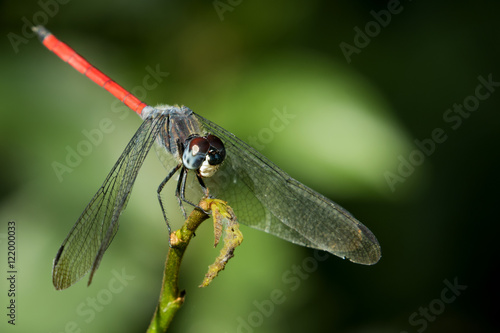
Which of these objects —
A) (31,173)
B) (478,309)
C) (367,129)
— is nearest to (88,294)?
(31,173)

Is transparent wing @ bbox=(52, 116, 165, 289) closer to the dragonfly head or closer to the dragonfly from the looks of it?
the dragonfly

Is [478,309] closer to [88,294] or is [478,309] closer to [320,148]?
[320,148]

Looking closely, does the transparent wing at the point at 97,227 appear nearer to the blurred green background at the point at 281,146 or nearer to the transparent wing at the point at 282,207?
the transparent wing at the point at 282,207

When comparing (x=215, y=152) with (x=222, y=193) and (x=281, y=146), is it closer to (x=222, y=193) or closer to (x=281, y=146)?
(x=222, y=193)

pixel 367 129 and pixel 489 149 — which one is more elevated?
pixel 489 149

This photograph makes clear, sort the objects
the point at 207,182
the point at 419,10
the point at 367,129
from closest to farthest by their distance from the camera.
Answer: the point at 207,182, the point at 367,129, the point at 419,10

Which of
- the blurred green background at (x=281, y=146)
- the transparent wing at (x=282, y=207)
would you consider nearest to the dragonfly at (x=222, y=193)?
the transparent wing at (x=282, y=207)

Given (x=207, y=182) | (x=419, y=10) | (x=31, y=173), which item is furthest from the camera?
(x=419, y=10)

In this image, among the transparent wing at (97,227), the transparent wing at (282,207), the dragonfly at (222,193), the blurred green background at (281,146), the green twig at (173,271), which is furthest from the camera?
the blurred green background at (281,146)
